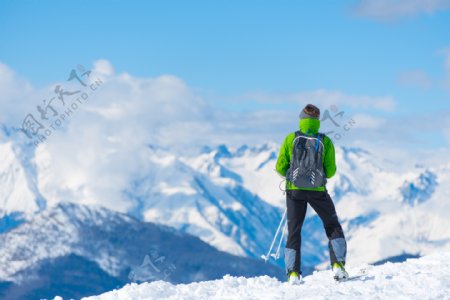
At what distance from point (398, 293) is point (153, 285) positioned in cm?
603

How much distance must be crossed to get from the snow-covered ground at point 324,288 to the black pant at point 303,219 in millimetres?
689

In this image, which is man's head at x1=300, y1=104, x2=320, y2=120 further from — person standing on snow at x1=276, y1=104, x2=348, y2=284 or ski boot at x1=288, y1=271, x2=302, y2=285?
ski boot at x1=288, y1=271, x2=302, y2=285

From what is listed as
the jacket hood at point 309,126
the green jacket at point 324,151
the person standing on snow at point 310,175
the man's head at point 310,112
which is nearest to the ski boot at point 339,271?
the person standing on snow at point 310,175

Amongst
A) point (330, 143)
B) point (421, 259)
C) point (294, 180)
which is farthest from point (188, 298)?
point (421, 259)

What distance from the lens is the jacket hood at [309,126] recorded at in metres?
17.2

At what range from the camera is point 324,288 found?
16.8m

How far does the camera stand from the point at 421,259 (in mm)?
22047

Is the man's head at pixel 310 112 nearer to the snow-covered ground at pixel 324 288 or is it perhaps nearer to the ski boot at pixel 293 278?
the ski boot at pixel 293 278

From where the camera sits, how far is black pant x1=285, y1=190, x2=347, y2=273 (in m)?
17.4

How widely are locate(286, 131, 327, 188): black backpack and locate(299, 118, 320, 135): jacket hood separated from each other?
12 centimetres

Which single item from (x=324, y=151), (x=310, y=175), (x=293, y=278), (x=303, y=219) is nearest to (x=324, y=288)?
(x=293, y=278)

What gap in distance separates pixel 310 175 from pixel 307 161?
13.5 inches

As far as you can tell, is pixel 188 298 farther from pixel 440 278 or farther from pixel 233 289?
pixel 440 278

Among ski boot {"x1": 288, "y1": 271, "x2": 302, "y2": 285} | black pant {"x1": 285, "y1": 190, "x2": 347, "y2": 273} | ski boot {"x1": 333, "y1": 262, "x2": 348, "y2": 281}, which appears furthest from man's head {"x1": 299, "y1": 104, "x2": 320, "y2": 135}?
ski boot {"x1": 288, "y1": 271, "x2": 302, "y2": 285}
